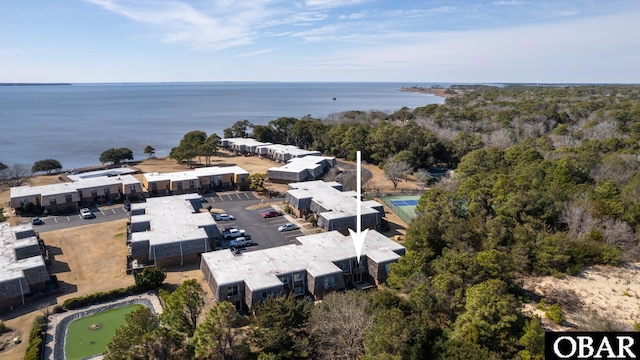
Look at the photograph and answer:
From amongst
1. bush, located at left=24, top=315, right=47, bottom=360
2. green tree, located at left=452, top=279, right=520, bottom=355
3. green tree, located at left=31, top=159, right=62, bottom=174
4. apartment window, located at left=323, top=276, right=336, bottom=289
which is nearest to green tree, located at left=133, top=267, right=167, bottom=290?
bush, located at left=24, top=315, right=47, bottom=360

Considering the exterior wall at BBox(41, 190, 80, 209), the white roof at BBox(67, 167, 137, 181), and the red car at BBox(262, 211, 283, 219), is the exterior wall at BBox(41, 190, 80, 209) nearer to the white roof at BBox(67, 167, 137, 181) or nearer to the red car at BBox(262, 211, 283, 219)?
the white roof at BBox(67, 167, 137, 181)

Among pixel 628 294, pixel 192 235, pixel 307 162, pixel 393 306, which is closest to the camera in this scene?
pixel 393 306

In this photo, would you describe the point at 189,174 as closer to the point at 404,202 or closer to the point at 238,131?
the point at 404,202

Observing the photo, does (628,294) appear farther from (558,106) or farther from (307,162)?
(558,106)

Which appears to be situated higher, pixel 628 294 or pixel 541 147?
pixel 541 147

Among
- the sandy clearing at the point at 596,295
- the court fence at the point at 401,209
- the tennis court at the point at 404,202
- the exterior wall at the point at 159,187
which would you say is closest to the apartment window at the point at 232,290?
the sandy clearing at the point at 596,295

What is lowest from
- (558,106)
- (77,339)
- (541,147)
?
(77,339)

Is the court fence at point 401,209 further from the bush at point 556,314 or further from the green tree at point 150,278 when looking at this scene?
the green tree at point 150,278

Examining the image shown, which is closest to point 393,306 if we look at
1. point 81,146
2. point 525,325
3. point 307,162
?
point 525,325

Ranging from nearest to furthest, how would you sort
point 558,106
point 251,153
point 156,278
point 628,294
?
point 628,294
point 156,278
point 251,153
point 558,106
